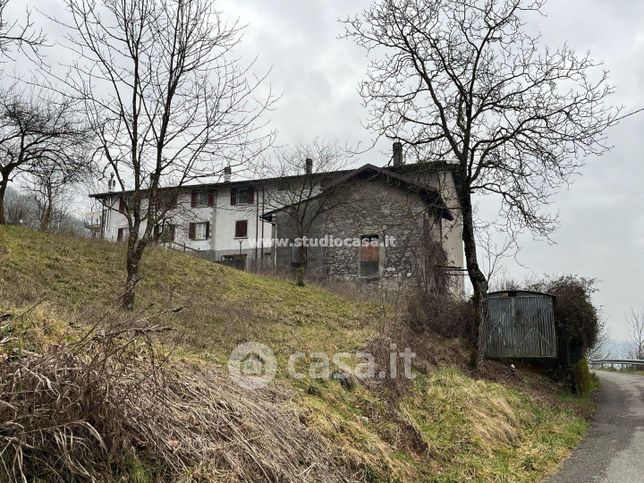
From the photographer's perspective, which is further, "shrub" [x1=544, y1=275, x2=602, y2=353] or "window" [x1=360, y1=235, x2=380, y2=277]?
"window" [x1=360, y1=235, x2=380, y2=277]

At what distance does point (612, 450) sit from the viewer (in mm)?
8617

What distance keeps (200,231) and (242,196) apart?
4.34 meters

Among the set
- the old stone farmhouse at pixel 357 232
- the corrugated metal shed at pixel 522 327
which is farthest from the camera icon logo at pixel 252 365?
the old stone farmhouse at pixel 357 232

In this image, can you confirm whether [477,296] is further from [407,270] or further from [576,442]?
[407,270]

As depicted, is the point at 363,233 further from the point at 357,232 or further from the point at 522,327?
the point at 522,327

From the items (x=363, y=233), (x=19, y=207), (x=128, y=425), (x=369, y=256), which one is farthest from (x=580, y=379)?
(x=19, y=207)

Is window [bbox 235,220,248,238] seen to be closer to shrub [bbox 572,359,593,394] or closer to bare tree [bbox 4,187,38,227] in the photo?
bare tree [bbox 4,187,38,227]

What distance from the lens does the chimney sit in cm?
1507

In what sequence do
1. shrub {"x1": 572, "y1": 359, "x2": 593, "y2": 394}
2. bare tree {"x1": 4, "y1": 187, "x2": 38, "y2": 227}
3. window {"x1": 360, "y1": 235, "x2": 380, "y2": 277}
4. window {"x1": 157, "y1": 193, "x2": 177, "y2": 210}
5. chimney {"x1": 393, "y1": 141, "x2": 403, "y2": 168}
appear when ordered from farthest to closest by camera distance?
bare tree {"x1": 4, "y1": 187, "x2": 38, "y2": 227} → window {"x1": 360, "y1": 235, "x2": 380, "y2": 277} → shrub {"x1": 572, "y1": 359, "x2": 593, "y2": 394} → chimney {"x1": 393, "y1": 141, "x2": 403, "y2": 168} → window {"x1": 157, "y1": 193, "x2": 177, "y2": 210}

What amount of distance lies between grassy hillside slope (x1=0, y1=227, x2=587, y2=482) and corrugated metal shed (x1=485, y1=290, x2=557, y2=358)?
81cm

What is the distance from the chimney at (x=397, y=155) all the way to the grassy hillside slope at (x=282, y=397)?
4.25m
